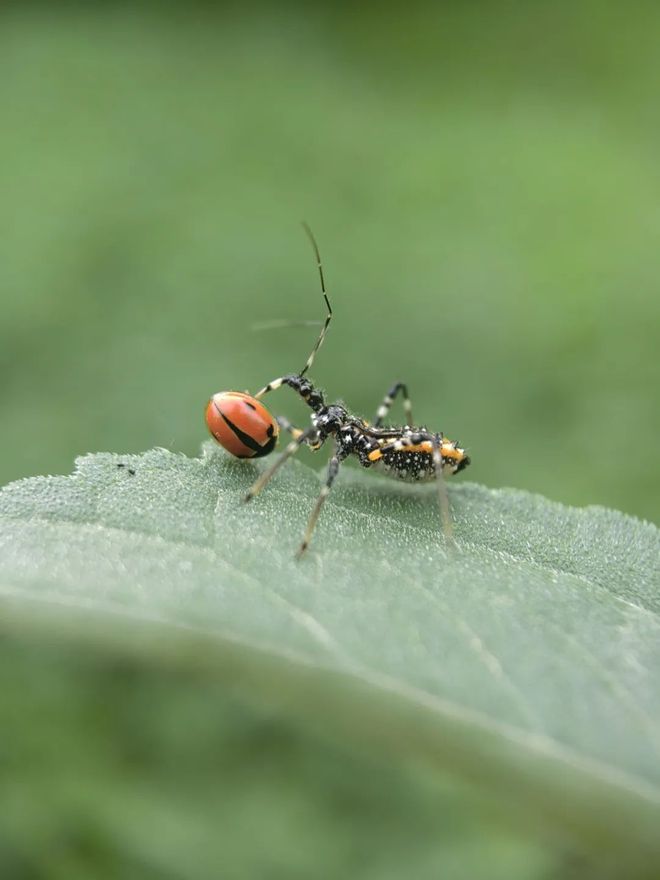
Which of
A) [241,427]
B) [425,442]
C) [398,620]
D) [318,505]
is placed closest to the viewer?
[398,620]

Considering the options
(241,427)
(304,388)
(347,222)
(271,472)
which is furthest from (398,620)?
(347,222)

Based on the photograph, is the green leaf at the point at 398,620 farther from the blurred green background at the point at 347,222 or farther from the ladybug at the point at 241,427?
the blurred green background at the point at 347,222

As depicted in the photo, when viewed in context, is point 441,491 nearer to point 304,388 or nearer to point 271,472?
point 271,472

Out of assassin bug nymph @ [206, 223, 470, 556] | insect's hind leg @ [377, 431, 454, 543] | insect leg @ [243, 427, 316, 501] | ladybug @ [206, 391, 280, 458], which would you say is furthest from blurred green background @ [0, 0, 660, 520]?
insect leg @ [243, 427, 316, 501]

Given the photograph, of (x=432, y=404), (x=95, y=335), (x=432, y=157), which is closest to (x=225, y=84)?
(x=432, y=157)

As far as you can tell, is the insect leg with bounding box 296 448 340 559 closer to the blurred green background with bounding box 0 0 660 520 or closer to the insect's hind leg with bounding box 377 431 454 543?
the insect's hind leg with bounding box 377 431 454 543

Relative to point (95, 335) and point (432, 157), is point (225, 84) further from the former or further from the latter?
point (95, 335)
